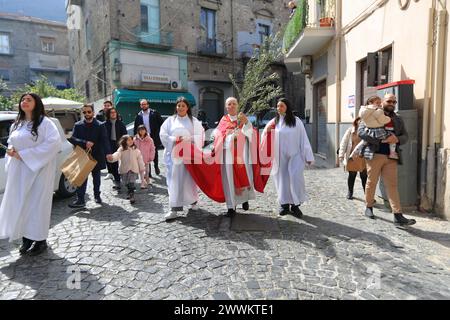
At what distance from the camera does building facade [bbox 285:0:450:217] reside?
509cm

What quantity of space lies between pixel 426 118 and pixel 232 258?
387cm

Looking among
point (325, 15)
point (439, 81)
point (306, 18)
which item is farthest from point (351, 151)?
point (325, 15)

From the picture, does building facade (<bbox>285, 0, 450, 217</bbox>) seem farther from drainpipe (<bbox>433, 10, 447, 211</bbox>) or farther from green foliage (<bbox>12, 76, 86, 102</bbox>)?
green foliage (<bbox>12, 76, 86, 102</bbox>)

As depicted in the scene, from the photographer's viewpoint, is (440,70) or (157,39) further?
(157,39)

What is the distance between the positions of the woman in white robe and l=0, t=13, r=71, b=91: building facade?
96.1ft

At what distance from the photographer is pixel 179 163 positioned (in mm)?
4930

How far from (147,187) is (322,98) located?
289 inches

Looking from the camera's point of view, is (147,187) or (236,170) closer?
(236,170)

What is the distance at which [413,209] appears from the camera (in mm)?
5512

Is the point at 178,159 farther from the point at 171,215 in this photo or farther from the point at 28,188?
the point at 28,188

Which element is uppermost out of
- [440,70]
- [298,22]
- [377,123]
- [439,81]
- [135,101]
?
[298,22]
